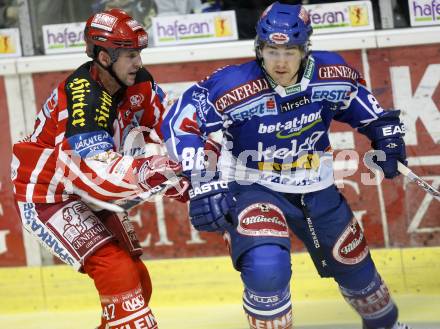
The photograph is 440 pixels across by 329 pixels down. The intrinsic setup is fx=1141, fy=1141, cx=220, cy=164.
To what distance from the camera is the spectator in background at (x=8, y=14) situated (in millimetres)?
6586

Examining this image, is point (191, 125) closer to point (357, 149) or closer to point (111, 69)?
point (111, 69)

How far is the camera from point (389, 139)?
4.96m

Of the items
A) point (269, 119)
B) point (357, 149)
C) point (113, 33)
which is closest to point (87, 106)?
point (113, 33)

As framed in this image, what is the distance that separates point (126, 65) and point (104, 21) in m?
0.21

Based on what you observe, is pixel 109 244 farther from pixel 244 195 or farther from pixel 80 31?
pixel 80 31

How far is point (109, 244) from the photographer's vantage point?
4.95m

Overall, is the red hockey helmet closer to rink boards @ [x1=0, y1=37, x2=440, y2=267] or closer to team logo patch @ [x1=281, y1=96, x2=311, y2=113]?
team logo patch @ [x1=281, y1=96, x2=311, y2=113]

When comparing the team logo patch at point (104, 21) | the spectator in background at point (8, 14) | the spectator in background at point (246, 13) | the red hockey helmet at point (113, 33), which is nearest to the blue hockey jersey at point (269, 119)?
the red hockey helmet at point (113, 33)

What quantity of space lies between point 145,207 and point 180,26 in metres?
1.04

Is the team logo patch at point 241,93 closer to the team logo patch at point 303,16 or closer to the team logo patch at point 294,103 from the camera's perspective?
the team logo patch at point 294,103

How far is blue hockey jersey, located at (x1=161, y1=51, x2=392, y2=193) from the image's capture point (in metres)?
4.71

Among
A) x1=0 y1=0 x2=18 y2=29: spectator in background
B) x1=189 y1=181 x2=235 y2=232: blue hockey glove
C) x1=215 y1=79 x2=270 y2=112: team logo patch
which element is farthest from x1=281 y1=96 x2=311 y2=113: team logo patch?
x1=0 y1=0 x2=18 y2=29: spectator in background

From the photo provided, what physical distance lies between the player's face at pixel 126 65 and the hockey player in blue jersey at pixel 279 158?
25cm

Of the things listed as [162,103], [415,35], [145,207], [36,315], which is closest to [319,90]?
[162,103]
